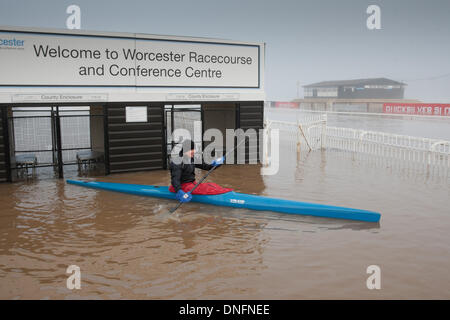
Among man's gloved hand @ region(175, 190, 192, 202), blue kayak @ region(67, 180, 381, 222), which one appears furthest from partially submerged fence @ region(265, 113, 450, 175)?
man's gloved hand @ region(175, 190, 192, 202)

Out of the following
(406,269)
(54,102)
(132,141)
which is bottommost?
(406,269)

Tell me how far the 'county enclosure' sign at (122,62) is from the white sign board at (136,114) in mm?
735

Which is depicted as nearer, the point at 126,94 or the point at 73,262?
the point at 73,262

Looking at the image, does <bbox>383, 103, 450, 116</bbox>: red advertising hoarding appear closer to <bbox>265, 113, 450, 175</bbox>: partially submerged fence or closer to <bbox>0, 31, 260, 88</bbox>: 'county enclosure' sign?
<bbox>265, 113, 450, 175</bbox>: partially submerged fence

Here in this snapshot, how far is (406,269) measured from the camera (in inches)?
220

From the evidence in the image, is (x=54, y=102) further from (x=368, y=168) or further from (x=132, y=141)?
(x=368, y=168)

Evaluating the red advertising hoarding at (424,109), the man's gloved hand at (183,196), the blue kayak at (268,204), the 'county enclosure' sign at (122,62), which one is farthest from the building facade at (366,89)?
the man's gloved hand at (183,196)

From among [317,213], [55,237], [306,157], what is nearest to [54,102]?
[55,237]

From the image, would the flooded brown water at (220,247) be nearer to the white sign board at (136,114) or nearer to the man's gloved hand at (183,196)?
the man's gloved hand at (183,196)

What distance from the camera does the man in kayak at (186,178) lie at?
839 centimetres

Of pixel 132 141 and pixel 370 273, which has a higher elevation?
pixel 132 141

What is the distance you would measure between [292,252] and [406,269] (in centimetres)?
159

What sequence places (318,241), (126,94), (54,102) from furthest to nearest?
(126,94) → (54,102) → (318,241)

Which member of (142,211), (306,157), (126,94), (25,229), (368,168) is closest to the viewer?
(25,229)
